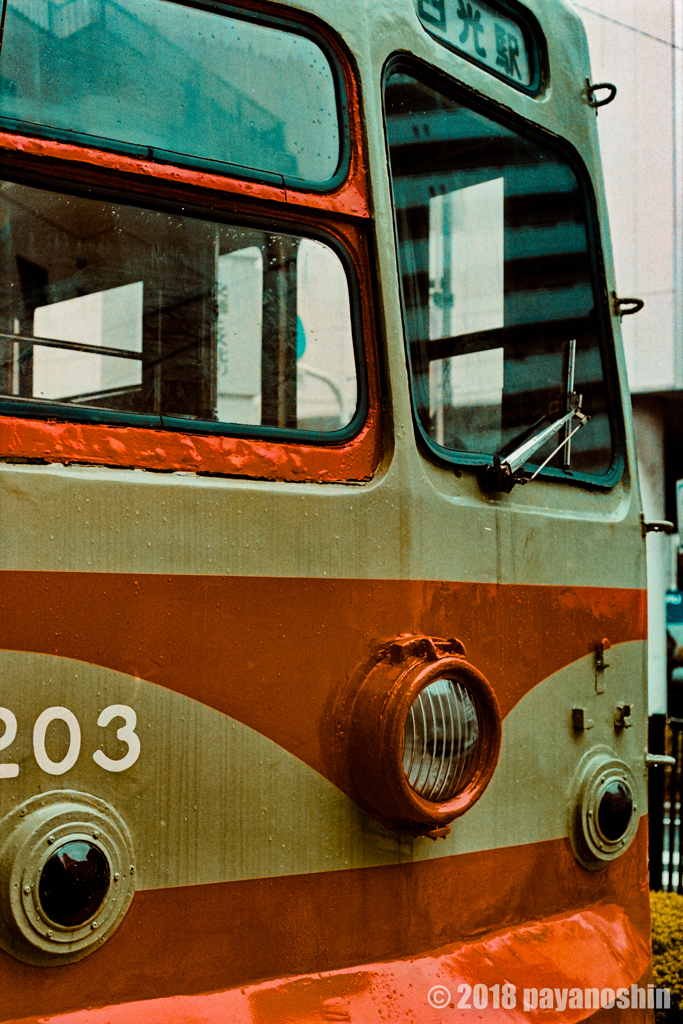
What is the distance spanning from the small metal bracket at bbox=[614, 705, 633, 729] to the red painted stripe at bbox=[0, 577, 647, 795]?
1.27ft

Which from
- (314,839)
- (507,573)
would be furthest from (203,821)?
(507,573)

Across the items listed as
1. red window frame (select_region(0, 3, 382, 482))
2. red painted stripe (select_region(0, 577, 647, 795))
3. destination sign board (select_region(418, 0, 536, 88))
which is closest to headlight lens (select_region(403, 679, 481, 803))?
red painted stripe (select_region(0, 577, 647, 795))

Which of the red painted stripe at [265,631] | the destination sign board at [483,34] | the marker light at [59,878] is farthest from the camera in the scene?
the destination sign board at [483,34]

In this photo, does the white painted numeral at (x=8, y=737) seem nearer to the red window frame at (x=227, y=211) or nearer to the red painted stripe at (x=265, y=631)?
the red painted stripe at (x=265, y=631)

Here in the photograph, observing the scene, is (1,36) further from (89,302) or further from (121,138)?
(89,302)

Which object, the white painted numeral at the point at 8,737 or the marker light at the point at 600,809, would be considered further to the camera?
the marker light at the point at 600,809

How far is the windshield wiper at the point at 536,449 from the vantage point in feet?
8.04

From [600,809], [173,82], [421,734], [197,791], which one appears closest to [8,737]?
[197,791]

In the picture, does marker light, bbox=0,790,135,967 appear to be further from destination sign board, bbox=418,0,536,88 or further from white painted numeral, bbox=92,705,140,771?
destination sign board, bbox=418,0,536,88

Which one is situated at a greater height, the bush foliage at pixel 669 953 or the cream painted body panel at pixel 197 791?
the cream painted body panel at pixel 197 791

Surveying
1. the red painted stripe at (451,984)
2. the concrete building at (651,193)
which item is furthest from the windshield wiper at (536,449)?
the concrete building at (651,193)

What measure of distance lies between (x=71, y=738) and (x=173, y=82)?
1180mm

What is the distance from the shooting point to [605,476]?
9.53ft

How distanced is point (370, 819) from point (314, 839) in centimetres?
13
